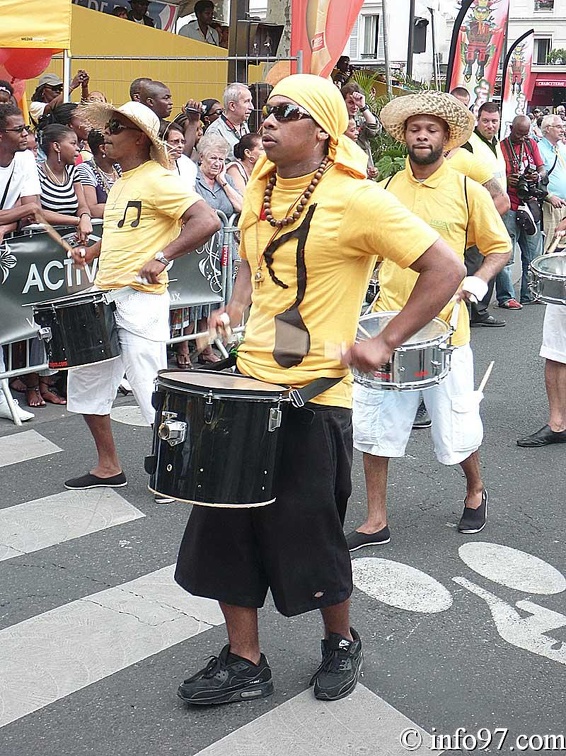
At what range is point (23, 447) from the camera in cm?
634

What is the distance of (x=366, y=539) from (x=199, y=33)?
14.6 metres

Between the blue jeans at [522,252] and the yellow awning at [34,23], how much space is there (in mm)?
5653

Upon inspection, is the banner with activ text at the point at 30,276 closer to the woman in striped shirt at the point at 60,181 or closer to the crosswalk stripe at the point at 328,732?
the woman in striped shirt at the point at 60,181

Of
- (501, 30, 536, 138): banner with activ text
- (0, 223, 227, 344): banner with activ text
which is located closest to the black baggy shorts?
(0, 223, 227, 344): banner with activ text

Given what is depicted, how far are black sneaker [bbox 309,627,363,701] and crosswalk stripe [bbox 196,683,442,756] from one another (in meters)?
0.03

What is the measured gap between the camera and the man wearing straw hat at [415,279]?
481 centimetres

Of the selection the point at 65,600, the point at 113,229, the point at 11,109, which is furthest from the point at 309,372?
the point at 11,109

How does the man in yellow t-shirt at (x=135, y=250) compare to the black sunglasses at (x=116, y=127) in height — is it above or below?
below

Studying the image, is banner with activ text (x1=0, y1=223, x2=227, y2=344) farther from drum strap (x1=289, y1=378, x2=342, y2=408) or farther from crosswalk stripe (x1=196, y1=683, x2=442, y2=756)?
crosswalk stripe (x1=196, y1=683, x2=442, y2=756)

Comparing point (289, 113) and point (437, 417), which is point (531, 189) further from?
point (289, 113)

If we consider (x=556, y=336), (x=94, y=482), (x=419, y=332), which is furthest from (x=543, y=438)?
(x=94, y=482)

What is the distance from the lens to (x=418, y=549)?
484 centimetres

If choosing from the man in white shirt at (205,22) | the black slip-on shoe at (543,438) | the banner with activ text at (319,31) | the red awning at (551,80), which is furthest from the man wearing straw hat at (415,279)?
the red awning at (551,80)

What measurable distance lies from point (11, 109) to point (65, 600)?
3843mm
